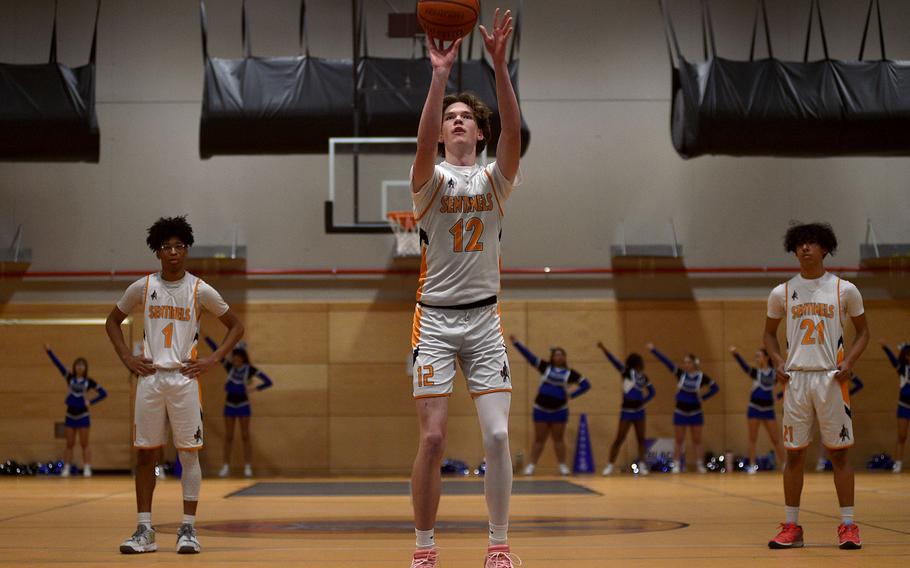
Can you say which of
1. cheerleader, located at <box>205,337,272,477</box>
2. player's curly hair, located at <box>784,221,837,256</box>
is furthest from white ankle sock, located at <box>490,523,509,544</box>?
cheerleader, located at <box>205,337,272,477</box>

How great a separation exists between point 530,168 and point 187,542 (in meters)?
12.7

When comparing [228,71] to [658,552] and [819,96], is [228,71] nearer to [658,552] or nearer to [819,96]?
[819,96]

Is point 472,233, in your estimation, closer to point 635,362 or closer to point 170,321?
point 170,321

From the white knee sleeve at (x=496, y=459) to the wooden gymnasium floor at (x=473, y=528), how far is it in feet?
3.86

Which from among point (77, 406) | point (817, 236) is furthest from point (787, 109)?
point (77, 406)

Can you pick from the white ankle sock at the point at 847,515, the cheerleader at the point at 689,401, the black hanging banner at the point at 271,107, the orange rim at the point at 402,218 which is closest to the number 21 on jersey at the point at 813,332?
the white ankle sock at the point at 847,515

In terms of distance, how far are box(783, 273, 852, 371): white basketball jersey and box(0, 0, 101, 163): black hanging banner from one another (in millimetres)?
9894

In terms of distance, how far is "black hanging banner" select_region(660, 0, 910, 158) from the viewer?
45.1ft

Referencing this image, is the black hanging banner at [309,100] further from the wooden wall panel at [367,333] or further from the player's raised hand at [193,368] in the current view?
the player's raised hand at [193,368]

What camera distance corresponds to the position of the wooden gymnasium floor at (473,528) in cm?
641

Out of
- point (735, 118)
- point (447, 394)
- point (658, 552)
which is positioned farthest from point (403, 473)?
point (447, 394)

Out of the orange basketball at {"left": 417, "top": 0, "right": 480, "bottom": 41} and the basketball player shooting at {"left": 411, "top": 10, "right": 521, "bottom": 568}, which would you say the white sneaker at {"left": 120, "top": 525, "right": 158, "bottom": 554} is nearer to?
the basketball player shooting at {"left": 411, "top": 10, "right": 521, "bottom": 568}

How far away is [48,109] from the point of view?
45.4 ft

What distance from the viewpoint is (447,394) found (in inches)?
199
